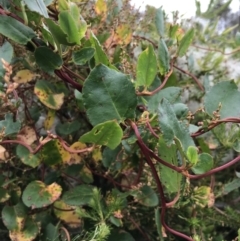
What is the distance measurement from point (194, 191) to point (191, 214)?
0.11 meters

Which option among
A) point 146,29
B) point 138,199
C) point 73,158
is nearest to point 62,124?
point 73,158

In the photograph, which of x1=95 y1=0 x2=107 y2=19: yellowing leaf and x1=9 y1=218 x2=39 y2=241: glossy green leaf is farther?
x1=95 y1=0 x2=107 y2=19: yellowing leaf

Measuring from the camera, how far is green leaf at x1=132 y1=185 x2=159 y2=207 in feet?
2.29

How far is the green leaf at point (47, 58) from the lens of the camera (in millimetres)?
545

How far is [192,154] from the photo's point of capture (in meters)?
0.48

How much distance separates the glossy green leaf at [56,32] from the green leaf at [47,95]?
0.18m

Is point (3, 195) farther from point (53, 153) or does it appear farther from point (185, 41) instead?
point (185, 41)

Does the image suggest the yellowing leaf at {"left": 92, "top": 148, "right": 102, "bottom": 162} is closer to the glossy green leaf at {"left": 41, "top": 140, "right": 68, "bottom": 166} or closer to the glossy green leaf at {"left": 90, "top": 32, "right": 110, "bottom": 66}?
the glossy green leaf at {"left": 41, "top": 140, "right": 68, "bottom": 166}

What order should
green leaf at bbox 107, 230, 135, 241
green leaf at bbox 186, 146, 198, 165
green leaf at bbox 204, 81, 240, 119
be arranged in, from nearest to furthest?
green leaf at bbox 186, 146, 198, 165
green leaf at bbox 204, 81, 240, 119
green leaf at bbox 107, 230, 135, 241

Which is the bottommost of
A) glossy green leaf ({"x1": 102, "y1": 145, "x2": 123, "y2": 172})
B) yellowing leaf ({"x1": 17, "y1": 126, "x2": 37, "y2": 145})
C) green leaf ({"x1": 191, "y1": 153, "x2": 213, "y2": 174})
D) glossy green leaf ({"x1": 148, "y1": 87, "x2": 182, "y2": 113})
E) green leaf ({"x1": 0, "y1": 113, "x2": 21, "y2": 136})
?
glossy green leaf ({"x1": 102, "y1": 145, "x2": 123, "y2": 172})

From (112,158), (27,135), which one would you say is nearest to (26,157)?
(27,135)

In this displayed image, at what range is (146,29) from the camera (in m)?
0.92

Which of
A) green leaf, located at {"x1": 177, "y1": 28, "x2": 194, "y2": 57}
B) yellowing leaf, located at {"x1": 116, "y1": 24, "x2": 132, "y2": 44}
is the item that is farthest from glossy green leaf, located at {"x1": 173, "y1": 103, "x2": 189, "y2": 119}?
yellowing leaf, located at {"x1": 116, "y1": 24, "x2": 132, "y2": 44}

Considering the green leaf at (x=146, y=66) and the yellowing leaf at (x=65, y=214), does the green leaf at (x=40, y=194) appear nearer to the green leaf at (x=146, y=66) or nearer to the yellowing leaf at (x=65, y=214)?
the yellowing leaf at (x=65, y=214)
